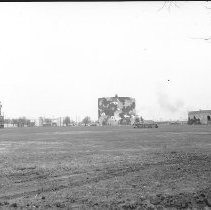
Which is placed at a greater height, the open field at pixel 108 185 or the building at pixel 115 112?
the building at pixel 115 112

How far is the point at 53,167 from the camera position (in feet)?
37.5

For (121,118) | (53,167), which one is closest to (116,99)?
(121,118)

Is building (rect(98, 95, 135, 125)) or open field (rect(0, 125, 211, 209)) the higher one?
building (rect(98, 95, 135, 125))

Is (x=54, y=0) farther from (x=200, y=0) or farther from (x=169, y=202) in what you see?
(x=169, y=202)

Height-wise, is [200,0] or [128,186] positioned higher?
[200,0]

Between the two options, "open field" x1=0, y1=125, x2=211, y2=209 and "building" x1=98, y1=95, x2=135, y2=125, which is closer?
"open field" x1=0, y1=125, x2=211, y2=209

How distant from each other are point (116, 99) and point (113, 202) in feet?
421

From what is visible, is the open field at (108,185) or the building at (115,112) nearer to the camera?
the open field at (108,185)

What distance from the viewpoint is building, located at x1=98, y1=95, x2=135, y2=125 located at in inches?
5251

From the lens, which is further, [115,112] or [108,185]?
[115,112]

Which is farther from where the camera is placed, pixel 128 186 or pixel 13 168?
pixel 13 168

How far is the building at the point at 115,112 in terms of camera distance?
438 ft

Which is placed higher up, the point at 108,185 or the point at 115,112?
the point at 115,112

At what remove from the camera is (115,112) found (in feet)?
439
